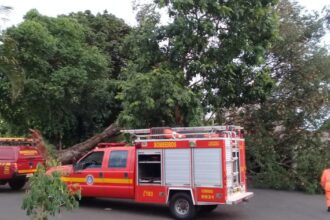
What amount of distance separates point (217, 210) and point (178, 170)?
7.60 ft

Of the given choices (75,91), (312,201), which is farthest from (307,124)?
(75,91)

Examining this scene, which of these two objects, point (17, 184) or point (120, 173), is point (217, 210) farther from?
point (17, 184)

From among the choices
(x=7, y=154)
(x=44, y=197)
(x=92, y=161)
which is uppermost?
(x=7, y=154)

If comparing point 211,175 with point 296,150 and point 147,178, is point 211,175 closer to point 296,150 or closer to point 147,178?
point 147,178

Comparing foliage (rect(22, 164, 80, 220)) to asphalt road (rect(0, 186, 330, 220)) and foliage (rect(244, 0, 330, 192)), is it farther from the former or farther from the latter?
foliage (rect(244, 0, 330, 192))

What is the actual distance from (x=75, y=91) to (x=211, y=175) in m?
10.7

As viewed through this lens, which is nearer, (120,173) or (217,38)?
(120,173)

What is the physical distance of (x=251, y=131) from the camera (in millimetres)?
19672

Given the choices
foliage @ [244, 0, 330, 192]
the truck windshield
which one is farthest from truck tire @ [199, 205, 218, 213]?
the truck windshield

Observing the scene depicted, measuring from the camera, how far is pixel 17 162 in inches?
677

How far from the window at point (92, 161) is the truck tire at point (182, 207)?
263 cm

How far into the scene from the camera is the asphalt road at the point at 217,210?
12398mm

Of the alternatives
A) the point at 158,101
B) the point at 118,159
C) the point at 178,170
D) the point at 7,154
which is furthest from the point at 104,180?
the point at 7,154

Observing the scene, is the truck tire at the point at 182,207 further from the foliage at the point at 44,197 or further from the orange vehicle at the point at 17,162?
the orange vehicle at the point at 17,162
